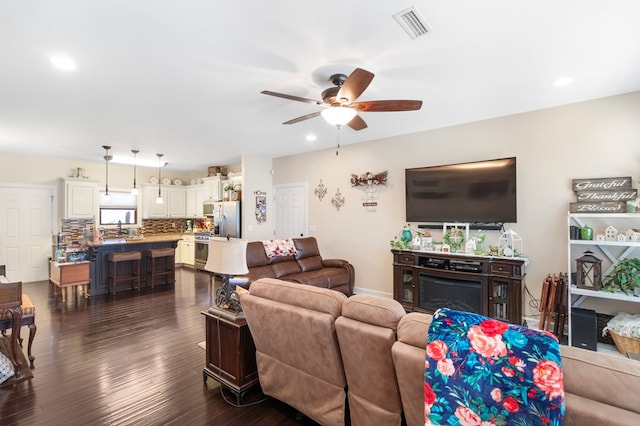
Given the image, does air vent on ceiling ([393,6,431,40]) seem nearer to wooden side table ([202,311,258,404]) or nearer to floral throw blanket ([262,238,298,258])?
wooden side table ([202,311,258,404])

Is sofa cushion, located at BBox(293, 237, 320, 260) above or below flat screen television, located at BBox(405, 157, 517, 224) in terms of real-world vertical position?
below

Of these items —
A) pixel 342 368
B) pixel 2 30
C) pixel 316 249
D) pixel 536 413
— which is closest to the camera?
pixel 536 413

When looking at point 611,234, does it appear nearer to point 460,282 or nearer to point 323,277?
point 460,282

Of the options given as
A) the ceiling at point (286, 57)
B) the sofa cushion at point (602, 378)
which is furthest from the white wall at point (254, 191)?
the sofa cushion at point (602, 378)

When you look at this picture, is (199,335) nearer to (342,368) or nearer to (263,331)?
(263,331)

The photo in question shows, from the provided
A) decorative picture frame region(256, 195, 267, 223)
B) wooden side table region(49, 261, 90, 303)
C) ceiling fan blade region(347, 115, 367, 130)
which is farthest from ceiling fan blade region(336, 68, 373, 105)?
wooden side table region(49, 261, 90, 303)

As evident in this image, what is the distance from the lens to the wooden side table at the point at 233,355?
7.82 ft

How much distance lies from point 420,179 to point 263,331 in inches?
140

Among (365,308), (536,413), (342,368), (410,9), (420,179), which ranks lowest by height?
(342,368)

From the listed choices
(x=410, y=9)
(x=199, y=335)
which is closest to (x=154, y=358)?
(x=199, y=335)

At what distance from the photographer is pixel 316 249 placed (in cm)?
586

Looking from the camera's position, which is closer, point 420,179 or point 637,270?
point 637,270

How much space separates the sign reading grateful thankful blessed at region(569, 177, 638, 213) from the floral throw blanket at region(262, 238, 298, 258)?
13.0 feet

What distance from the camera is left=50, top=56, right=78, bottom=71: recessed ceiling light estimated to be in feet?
8.37
